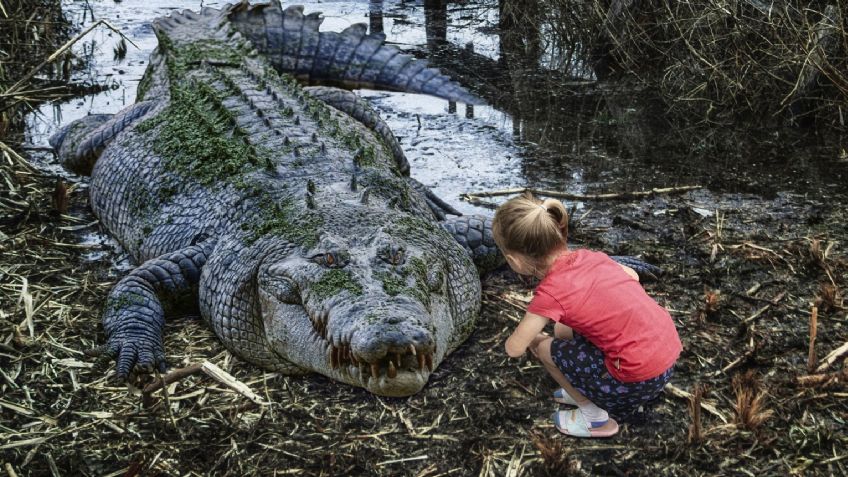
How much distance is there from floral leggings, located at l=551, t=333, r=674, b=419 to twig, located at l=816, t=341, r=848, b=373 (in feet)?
2.37

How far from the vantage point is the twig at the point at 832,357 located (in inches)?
124

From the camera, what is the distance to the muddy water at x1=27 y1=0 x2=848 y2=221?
528cm

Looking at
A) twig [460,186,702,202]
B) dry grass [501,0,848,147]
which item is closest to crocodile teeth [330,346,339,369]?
twig [460,186,702,202]

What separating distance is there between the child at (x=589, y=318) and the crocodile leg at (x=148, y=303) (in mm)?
1562

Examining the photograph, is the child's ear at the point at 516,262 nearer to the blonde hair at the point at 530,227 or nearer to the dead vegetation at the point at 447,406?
the blonde hair at the point at 530,227

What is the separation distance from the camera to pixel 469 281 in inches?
144

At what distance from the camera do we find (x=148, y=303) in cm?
361

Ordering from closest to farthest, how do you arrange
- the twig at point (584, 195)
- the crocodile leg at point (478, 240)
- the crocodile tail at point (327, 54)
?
the crocodile leg at point (478, 240)
the twig at point (584, 195)
the crocodile tail at point (327, 54)

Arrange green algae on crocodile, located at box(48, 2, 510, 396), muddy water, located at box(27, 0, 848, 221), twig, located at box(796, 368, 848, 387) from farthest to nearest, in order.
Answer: muddy water, located at box(27, 0, 848, 221), twig, located at box(796, 368, 848, 387), green algae on crocodile, located at box(48, 2, 510, 396)

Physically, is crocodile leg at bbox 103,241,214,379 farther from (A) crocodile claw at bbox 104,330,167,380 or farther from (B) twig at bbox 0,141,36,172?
(B) twig at bbox 0,141,36,172

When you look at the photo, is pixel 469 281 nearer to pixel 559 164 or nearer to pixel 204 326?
pixel 204 326

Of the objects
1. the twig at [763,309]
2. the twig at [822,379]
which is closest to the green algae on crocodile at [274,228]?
the twig at [763,309]

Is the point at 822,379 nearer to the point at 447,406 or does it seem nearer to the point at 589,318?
the point at 589,318

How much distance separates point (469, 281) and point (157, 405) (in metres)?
1.39
